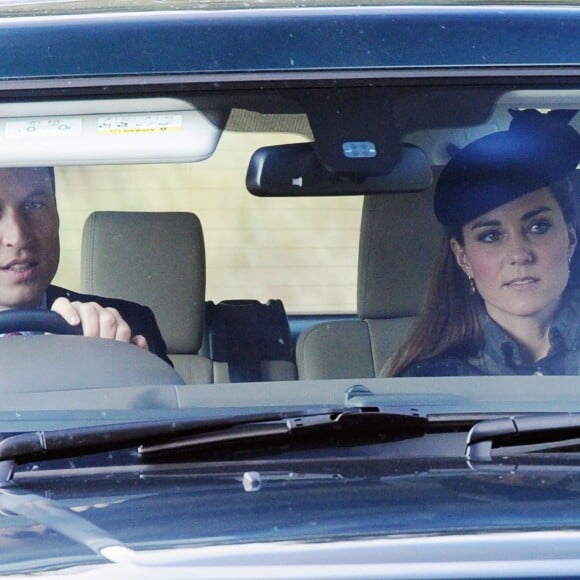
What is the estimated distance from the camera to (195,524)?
2.11m

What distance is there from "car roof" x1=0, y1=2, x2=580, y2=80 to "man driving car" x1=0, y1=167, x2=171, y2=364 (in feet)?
0.80

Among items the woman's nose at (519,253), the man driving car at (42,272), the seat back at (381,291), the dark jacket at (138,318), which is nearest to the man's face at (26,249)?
the man driving car at (42,272)

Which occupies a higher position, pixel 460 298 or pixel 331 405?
pixel 460 298

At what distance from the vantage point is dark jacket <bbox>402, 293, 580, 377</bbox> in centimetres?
292

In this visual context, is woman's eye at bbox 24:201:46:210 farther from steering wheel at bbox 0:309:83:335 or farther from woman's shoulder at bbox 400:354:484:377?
woman's shoulder at bbox 400:354:484:377

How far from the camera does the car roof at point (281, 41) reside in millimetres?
2775

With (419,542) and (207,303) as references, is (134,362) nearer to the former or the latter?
(207,303)

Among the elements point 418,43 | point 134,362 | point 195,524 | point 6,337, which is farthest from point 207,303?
point 195,524

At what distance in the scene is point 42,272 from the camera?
2986 mm

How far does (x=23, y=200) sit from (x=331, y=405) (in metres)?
0.72

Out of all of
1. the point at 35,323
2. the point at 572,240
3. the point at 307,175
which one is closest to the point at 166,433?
the point at 35,323

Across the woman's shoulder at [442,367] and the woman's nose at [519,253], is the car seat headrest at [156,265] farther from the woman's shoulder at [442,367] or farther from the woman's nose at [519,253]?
the woman's nose at [519,253]

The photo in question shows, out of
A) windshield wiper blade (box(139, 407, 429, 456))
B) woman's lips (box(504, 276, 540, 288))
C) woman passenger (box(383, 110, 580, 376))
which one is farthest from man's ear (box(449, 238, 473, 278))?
windshield wiper blade (box(139, 407, 429, 456))

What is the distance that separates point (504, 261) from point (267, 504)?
3.68 ft
